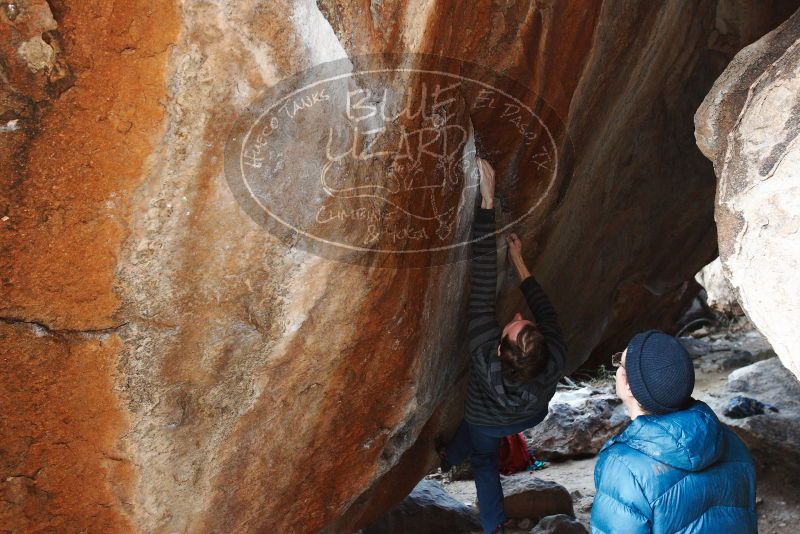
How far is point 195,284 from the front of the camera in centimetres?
243

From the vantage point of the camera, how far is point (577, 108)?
144 inches

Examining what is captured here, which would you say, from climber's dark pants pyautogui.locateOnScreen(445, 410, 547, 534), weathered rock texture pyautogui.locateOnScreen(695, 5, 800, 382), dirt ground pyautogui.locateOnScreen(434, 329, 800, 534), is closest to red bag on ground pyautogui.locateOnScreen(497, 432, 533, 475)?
dirt ground pyautogui.locateOnScreen(434, 329, 800, 534)

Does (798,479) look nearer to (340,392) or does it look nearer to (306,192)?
(340,392)

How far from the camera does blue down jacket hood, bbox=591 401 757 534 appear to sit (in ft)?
7.47

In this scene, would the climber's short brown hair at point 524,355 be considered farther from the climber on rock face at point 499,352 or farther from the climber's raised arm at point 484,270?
the climber's raised arm at point 484,270

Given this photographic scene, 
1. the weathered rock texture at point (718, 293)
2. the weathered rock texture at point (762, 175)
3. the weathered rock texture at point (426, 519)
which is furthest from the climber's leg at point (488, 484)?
the weathered rock texture at point (718, 293)

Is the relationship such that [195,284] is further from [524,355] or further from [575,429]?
[575,429]

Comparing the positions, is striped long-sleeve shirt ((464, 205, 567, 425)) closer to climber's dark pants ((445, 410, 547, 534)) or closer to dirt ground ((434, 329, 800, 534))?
climber's dark pants ((445, 410, 547, 534))

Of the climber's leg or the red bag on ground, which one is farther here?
the red bag on ground

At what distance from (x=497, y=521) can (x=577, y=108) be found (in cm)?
226

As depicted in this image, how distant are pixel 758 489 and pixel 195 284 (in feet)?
13.9

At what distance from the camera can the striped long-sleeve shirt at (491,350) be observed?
11.4 ft

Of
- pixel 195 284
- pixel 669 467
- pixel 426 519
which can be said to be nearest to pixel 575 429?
pixel 426 519

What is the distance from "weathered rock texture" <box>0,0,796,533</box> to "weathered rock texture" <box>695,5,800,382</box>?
810mm
